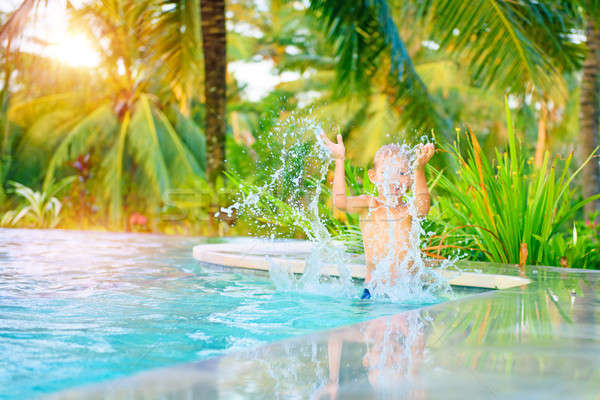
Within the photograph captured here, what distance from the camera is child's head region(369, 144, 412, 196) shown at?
4320 mm

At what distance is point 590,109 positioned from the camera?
41.9 feet

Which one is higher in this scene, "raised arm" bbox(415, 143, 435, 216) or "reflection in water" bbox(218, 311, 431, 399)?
"raised arm" bbox(415, 143, 435, 216)

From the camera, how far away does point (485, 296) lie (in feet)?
12.2

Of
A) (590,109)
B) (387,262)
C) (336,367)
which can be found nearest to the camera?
(336,367)

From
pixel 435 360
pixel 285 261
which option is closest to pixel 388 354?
pixel 435 360

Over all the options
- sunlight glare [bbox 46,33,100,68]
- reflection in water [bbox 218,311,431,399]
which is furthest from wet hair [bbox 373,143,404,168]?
sunlight glare [bbox 46,33,100,68]

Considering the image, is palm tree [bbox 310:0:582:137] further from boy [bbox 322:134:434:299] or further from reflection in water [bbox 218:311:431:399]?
reflection in water [bbox 218:311:431:399]

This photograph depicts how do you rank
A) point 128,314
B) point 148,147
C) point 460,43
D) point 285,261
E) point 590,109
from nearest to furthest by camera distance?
point 128,314 < point 285,261 < point 460,43 < point 590,109 < point 148,147

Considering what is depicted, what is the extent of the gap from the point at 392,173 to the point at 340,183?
35 cm

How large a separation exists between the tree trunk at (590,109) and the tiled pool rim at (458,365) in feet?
33.2

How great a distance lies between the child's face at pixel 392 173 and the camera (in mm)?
4320

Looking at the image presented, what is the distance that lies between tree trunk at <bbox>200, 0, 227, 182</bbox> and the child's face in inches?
282

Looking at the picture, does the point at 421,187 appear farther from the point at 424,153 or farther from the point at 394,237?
the point at 394,237

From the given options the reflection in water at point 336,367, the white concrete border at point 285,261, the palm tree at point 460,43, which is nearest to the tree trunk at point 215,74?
the palm tree at point 460,43
